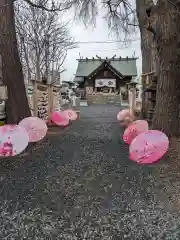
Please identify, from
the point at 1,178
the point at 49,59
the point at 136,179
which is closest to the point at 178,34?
the point at 136,179

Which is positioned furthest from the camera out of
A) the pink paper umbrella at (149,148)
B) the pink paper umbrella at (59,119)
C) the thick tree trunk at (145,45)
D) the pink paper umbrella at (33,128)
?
the thick tree trunk at (145,45)

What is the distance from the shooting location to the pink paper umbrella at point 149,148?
3.89 metres

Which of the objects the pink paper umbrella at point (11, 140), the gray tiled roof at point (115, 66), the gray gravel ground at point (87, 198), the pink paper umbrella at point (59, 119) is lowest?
the gray gravel ground at point (87, 198)

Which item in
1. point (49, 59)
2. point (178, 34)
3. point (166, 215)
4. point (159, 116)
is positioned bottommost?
point (166, 215)

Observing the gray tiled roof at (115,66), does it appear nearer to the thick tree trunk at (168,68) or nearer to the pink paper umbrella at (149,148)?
the thick tree trunk at (168,68)

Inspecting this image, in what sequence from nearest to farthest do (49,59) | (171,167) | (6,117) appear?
(171,167) → (6,117) → (49,59)

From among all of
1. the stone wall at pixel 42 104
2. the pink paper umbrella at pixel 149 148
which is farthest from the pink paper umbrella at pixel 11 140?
the stone wall at pixel 42 104

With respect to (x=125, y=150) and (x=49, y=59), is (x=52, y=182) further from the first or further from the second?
(x=49, y=59)

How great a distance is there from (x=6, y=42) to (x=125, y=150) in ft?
10.3

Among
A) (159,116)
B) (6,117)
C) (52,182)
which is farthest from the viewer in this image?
(6,117)

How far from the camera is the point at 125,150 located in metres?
5.08

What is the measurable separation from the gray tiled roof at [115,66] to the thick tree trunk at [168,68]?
26.6 metres

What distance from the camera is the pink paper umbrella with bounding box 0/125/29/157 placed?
13.4 ft

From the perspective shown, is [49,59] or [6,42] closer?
[6,42]
